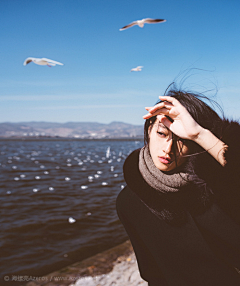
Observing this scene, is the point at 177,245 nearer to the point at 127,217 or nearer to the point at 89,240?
the point at 127,217

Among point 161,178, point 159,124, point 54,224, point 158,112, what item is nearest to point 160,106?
point 158,112

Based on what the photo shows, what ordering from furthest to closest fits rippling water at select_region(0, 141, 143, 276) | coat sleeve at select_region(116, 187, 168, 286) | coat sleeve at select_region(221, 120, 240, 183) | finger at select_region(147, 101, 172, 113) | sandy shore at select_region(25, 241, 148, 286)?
rippling water at select_region(0, 141, 143, 276), sandy shore at select_region(25, 241, 148, 286), coat sleeve at select_region(116, 187, 168, 286), finger at select_region(147, 101, 172, 113), coat sleeve at select_region(221, 120, 240, 183)

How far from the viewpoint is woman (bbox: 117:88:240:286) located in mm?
1662

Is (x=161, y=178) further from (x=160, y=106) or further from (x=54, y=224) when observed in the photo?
(x=54, y=224)

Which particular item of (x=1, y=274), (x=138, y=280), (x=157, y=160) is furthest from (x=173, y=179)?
(x=1, y=274)

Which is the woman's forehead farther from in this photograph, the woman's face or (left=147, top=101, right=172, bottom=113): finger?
(left=147, top=101, right=172, bottom=113): finger

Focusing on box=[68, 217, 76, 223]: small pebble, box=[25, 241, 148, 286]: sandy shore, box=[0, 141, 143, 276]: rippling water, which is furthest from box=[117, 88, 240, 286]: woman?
box=[68, 217, 76, 223]: small pebble

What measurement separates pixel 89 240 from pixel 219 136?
688 centimetres

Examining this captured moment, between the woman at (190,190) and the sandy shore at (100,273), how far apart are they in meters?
3.23

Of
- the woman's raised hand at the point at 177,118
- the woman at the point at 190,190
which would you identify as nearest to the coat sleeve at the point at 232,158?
the woman at the point at 190,190

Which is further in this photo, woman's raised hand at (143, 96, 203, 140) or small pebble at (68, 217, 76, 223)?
small pebble at (68, 217, 76, 223)

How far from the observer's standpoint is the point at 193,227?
1.87 meters

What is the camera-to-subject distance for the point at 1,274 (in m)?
5.91

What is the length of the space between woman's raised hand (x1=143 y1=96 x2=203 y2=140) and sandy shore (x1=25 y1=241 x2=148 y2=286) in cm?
412
